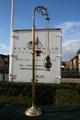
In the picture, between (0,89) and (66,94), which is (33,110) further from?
(0,89)

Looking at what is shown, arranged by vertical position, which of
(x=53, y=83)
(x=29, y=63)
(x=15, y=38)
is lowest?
(x=53, y=83)

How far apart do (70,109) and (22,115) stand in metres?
1.84

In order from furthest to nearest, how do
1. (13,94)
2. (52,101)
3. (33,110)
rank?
1. (13,94)
2. (52,101)
3. (33,110)

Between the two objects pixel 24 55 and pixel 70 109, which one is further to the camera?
pixel 24 55

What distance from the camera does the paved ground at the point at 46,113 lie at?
9.35 metres

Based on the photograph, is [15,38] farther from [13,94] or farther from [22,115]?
[22,115]

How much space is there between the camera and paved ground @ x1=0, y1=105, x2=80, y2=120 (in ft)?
30.7

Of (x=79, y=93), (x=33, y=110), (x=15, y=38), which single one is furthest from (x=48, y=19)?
(x=79, y=93)

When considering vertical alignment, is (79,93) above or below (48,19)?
below

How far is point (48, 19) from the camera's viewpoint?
35.9 ft

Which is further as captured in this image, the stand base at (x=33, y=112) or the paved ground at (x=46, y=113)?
the stand base at (x=33, y=112)

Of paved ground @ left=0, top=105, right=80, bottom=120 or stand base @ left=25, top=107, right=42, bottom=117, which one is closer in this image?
paved ground @ left=0, top=105, right=80, bottom=120

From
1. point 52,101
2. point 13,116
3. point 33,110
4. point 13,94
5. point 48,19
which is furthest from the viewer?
point 13,94

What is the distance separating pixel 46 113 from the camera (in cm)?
1006
